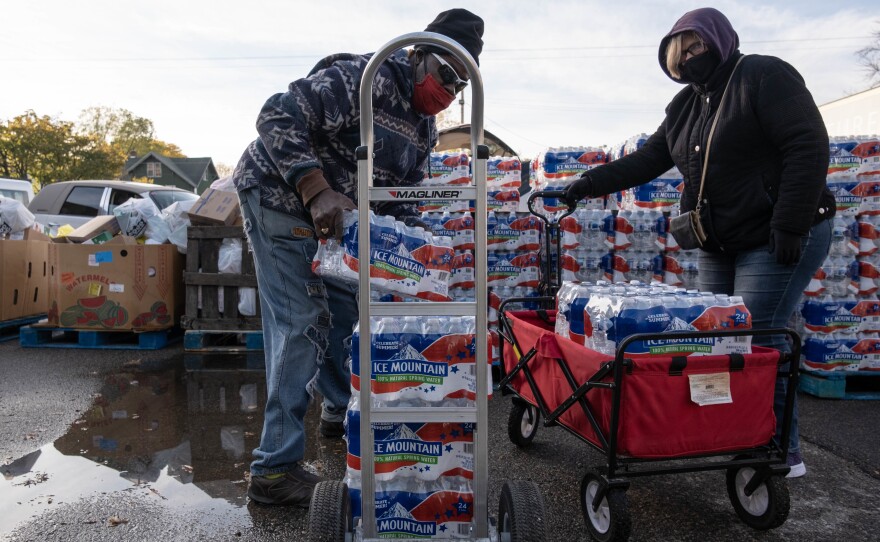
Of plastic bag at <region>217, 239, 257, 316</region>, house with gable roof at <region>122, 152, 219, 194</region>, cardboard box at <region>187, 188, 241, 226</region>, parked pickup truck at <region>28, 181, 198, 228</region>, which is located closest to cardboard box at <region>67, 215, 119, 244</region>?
cardboard box at <region>187, 188, 241, 226</region>

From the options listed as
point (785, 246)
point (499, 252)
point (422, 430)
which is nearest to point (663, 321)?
point (785, 246)

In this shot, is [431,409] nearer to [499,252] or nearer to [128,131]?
[499,252]

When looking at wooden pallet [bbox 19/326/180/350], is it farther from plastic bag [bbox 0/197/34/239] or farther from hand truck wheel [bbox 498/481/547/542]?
hand truck wheel [bbox 498/481/547/542]

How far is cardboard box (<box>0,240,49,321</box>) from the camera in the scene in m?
6.20

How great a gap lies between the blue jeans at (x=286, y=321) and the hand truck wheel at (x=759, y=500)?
1.72 metres

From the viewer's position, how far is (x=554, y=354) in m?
2.41

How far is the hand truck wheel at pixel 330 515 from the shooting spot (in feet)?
Answer: 5.45

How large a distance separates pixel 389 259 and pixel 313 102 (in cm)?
80

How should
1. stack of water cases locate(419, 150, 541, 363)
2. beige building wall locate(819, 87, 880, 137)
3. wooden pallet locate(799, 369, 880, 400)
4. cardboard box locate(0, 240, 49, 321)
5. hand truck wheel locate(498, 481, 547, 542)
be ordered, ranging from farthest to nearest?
beige building wall locate(819, 87, 880, 137) → cardboard box locate(0, 240, 49, 321) → stack of water cases locate(419, 150, 541, 363) → wooden pallet locate(799, 369, 880, 400) → hand truck wheel locate(498, 481, 547, 542)

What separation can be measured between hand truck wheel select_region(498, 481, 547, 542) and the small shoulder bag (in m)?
1.59

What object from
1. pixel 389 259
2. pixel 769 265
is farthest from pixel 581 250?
Result: pixel 389 259

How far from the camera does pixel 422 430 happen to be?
1803mm

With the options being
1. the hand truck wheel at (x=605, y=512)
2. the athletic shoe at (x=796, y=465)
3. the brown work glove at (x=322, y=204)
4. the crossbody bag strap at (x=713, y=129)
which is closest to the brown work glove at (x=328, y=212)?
the brown work glove at (x=322, y=204)

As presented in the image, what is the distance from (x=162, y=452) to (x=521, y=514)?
86.1 inches
